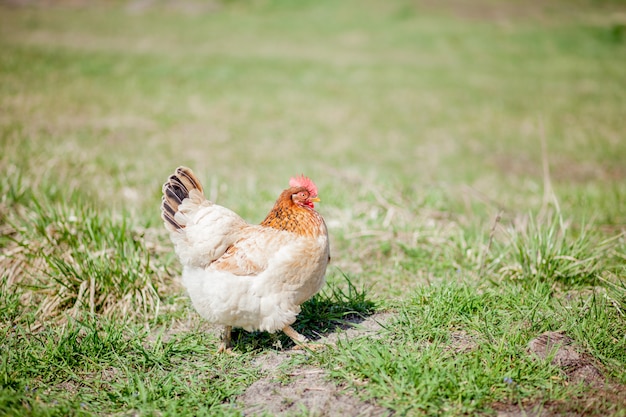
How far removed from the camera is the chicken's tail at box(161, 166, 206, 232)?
3.06m

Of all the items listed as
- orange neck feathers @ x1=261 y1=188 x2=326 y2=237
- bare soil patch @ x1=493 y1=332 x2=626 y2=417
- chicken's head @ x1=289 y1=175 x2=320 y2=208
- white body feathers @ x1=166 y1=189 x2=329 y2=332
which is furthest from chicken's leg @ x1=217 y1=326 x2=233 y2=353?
bare soil patch @ x1=493 y1=332 x2=626 y2=417

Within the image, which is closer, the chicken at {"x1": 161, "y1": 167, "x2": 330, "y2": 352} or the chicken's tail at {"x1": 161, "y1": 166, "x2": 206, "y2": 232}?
the chicken at {"x1": 161, "y1": 167, "x2": 330, "y2": 352}

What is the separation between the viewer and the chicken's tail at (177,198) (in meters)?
3.06

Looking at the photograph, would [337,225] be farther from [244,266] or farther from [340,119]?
[340,119]

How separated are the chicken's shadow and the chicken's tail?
893 mm

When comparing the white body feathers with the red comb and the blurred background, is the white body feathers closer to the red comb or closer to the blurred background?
the red comb

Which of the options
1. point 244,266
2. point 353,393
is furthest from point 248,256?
point 353,393

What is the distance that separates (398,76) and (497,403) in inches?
551

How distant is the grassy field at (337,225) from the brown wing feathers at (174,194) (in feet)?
2.70

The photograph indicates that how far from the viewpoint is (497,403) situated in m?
2.52

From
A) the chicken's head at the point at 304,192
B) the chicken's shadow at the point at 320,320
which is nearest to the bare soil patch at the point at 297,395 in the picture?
the chicken's shadow at the point at 320,320

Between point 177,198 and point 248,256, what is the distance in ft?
2.01

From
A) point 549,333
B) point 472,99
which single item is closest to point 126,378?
point 549,333

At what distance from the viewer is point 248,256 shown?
2.92m
